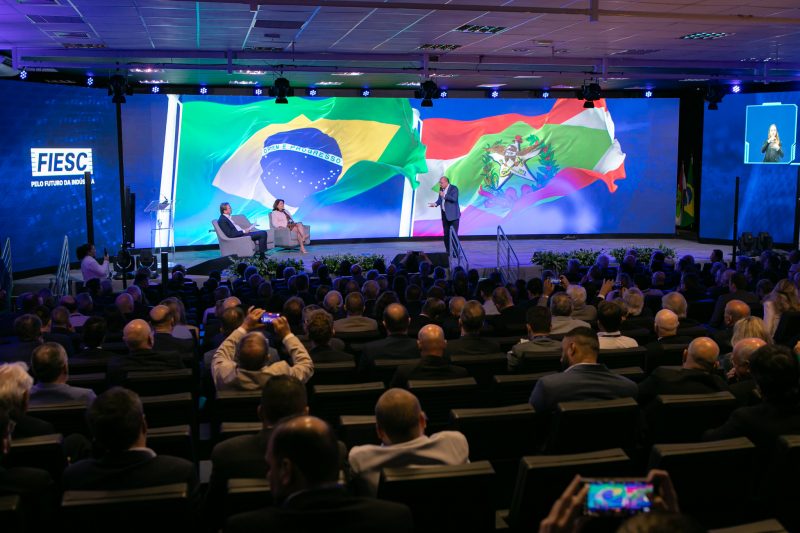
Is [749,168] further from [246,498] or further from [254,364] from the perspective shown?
[246,498]

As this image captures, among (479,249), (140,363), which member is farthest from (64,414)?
(479,249)

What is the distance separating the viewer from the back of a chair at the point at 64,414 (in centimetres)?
356

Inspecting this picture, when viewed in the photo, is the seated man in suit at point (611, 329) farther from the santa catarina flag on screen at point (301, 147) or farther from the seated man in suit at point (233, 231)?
the santa catarina flag on screen at point (301, 147)

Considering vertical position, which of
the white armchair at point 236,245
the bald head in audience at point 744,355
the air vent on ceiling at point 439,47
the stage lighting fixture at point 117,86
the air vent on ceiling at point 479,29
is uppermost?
the air vent on ceiling at point 439,47

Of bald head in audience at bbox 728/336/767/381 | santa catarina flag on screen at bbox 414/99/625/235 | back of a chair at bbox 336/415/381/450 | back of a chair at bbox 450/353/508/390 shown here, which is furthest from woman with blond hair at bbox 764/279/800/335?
santa catarina flag on screen at bbox 414/99/625/235

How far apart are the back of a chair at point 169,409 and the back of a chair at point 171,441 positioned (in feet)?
2.03

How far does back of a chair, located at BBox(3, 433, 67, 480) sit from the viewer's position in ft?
9.32

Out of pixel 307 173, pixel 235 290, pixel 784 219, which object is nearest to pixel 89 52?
pixel 235 290

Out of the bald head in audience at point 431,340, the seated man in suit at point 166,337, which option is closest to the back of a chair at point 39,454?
the bald head in audience at point 431,340

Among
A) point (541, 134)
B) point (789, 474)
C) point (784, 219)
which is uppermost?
point (541, 134)

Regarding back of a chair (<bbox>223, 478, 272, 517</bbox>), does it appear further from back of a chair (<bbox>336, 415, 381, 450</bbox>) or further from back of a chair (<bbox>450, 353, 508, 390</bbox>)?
back of a chair (<bbox>450, 353, 508, 390</bbox>)

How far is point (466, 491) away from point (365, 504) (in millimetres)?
546

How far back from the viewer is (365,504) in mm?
2074

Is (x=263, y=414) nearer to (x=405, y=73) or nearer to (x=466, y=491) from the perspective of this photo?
(x=466, y=491)
